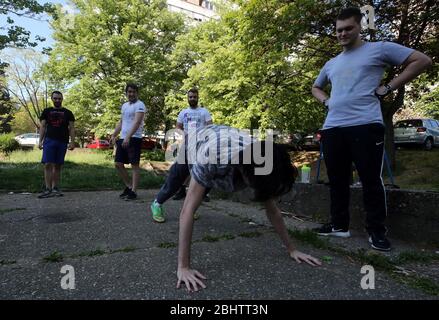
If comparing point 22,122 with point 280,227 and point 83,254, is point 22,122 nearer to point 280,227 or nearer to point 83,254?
point 83,254

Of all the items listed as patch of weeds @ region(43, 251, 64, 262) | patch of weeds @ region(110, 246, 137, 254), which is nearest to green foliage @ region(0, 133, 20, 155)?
patch of weeds @ region(43, 251, 64, 262)

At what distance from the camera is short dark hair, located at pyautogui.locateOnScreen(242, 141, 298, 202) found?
196 cm

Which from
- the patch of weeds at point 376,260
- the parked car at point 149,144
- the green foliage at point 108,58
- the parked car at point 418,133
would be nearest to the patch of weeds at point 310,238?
the patch of weeds at point 376,260

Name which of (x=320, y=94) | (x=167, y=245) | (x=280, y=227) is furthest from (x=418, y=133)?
(x=167, y=245)

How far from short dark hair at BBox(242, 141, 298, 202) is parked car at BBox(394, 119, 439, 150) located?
16494 mm

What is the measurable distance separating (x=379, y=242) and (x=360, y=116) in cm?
110

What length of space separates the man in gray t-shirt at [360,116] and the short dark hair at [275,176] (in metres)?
1.22

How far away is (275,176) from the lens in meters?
1.97

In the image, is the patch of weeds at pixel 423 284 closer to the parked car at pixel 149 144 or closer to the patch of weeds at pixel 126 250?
the patch of weeds at pixel 126 250

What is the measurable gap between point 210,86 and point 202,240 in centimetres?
1510

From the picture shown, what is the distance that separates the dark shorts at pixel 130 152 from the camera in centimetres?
552

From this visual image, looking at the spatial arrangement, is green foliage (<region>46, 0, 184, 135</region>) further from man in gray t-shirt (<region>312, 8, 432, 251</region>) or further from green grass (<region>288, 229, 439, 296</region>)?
green grass (<region>288, 229, 439, 296</region>)
